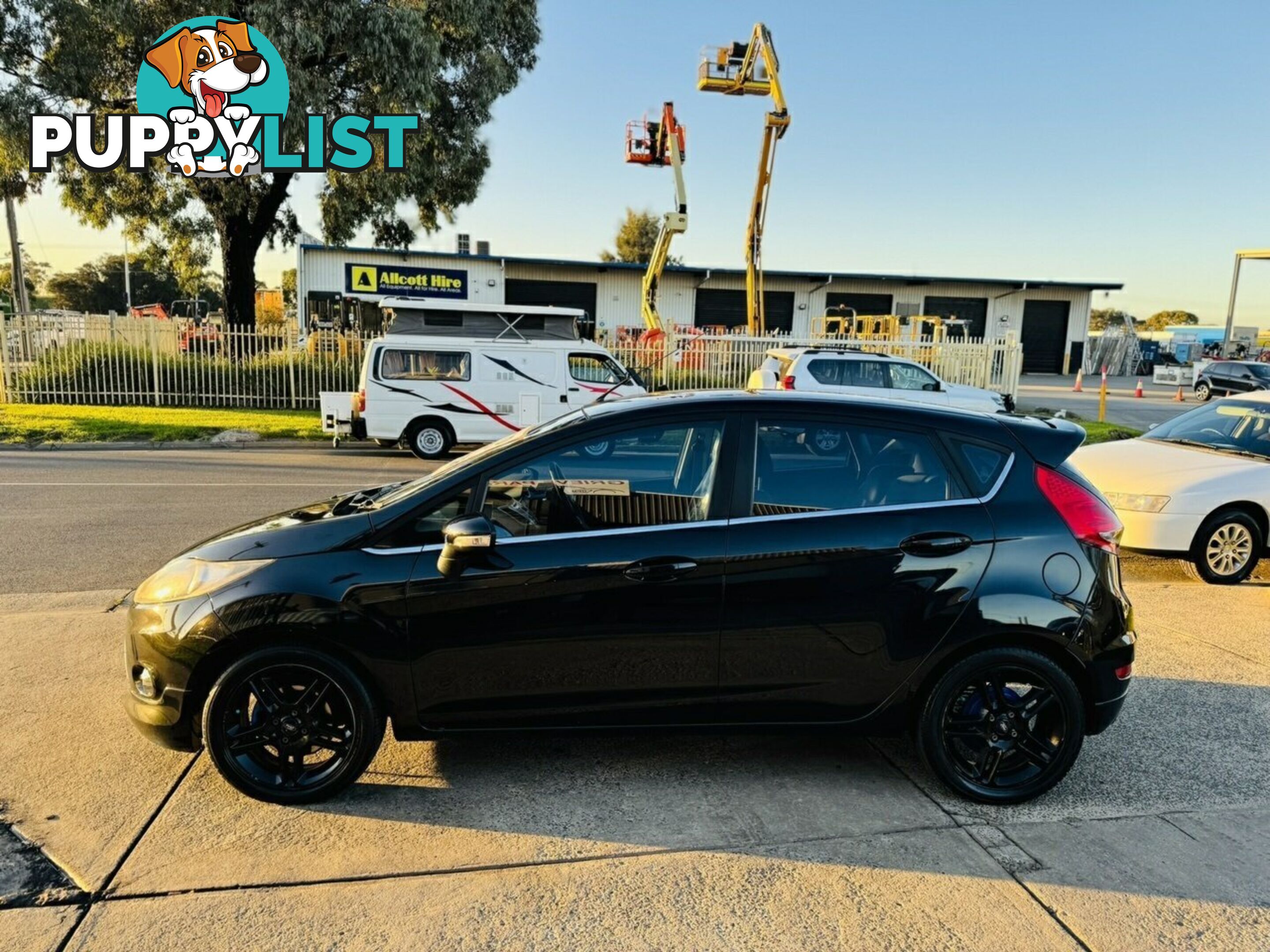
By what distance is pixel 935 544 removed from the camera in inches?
130

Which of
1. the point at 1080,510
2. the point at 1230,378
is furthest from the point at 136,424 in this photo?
the point at 1230,378

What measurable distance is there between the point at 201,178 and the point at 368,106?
4348 mm

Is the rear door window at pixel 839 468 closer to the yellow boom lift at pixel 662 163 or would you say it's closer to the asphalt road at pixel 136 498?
the asphalt road at pixel 136 498

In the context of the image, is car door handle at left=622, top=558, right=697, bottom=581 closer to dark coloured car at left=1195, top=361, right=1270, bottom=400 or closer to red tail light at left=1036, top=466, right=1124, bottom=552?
red tail light at left=1036, top=466, right=1124, bottom=552

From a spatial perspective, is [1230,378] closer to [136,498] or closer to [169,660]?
[136,498]

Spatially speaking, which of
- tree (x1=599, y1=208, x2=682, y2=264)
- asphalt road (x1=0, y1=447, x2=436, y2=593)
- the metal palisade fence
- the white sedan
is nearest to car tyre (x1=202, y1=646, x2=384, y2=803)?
asphalt road (x1=0, y1=447, x2=436, y2=593)

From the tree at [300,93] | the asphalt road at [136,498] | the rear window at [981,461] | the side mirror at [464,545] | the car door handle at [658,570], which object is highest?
the tree at [300,93]

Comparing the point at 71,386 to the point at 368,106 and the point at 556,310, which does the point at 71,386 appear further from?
the point at 556,310

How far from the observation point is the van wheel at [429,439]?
1373cm

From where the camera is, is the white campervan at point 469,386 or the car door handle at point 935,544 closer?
the car door handle at point 935,544

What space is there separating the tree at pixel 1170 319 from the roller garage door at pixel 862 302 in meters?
94.6

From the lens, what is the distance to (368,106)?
19.1 meters

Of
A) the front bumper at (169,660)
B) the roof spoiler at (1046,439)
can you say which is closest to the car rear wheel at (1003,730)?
the roof spoiler at (1046,439)

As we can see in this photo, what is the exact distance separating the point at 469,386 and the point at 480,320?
360cm
